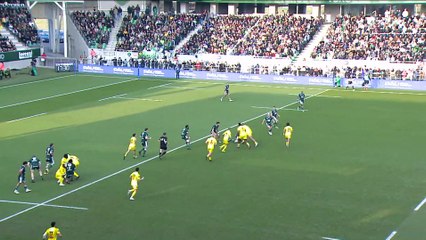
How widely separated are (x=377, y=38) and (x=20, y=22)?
39403 mm

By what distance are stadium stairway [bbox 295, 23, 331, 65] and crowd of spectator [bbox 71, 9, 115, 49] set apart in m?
23.6

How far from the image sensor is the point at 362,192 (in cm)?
2656

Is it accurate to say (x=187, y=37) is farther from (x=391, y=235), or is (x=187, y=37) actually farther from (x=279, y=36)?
(x=391, y=235)

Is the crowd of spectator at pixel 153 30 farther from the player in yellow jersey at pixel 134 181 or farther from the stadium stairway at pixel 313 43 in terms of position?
the player in yellow jersey at pixel 134 181

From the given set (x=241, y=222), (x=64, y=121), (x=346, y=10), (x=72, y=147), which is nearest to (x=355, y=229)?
(x=241, y=222)

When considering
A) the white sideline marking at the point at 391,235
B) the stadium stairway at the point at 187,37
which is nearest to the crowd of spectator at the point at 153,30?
the stadium stairway at the point at 187,37

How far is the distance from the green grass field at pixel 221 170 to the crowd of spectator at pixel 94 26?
25478 millimetres

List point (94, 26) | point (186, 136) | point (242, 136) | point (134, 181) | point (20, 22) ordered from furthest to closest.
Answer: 1. point (94, 26)
2. point (20, 22)
3. point (242, 136)
4. point (186, 136)
5. point (134, 181)

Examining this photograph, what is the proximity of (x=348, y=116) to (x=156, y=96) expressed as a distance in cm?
1646

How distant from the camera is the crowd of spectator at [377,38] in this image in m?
64.9

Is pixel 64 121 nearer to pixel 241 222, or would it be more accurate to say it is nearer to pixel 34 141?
pixel 34 141

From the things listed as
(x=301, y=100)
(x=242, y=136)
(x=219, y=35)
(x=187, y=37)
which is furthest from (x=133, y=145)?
(x=187, y=37)

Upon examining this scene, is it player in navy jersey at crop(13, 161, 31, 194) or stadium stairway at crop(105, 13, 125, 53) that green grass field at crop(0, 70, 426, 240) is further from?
stadium stairway at crop(105, 13, 125, 53)

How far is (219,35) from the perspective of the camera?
249ft
